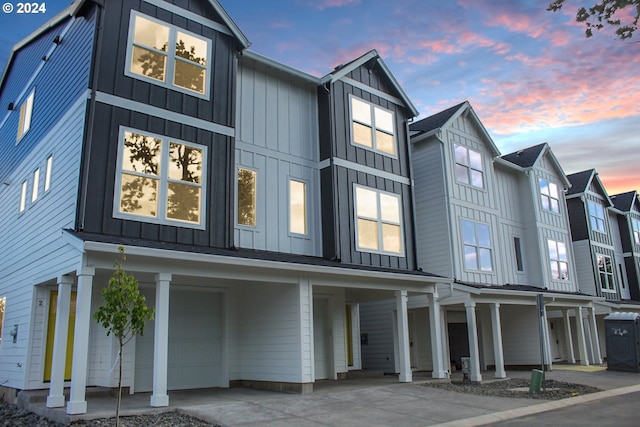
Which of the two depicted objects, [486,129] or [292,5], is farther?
[486,129]

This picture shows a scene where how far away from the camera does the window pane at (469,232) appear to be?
19181 millimetres

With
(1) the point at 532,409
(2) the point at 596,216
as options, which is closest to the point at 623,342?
(1) the point at 532,409

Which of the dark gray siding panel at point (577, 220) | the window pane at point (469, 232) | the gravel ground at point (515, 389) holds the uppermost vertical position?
the dark gray siding panel at point (577, 220)

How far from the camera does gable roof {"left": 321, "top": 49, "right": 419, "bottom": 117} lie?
51.9 ft

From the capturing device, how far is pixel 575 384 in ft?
48.9

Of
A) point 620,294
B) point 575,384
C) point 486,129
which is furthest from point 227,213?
point 620,294

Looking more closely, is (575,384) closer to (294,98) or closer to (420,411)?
(420,411)

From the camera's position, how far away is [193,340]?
13430 mm

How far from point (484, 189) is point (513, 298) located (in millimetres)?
4470

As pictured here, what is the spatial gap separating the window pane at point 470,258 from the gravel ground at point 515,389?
179 inches

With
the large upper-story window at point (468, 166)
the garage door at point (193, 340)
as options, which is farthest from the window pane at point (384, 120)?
the garage door at point (193, 340)

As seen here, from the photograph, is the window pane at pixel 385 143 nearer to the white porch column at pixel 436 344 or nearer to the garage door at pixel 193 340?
the white porch column at pixel 436 344

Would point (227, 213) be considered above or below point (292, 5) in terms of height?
below

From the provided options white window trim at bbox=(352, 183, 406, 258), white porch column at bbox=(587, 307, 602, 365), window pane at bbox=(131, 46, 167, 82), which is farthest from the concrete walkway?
white porch column at bbox=(587, 307, 602, 365)
